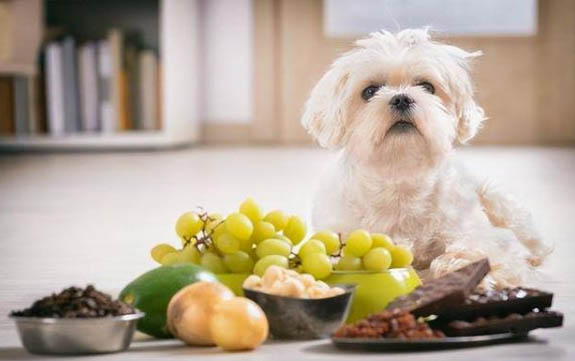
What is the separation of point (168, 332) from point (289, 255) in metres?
0.26

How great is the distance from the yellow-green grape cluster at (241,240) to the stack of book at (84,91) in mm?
4909

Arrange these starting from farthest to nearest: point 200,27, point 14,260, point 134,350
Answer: point 200,27
point 14,260
point 134,350

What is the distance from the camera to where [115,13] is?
6980 mm

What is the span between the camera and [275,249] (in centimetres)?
175

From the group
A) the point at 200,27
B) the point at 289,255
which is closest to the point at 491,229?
the point at 289,255

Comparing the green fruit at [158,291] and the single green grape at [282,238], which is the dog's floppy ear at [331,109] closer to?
the single green grape at [282,238]

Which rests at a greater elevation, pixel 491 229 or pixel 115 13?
pixel 115 13

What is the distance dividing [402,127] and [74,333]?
853mm

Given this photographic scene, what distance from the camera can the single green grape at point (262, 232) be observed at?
5.90 ft

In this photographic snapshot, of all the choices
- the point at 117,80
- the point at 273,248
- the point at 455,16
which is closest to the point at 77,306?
the point at 273,248

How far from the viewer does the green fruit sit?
1592mm

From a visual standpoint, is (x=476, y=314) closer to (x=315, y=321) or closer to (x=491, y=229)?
(x=315, y=321)

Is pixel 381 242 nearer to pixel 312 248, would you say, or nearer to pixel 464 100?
pixel 312 248

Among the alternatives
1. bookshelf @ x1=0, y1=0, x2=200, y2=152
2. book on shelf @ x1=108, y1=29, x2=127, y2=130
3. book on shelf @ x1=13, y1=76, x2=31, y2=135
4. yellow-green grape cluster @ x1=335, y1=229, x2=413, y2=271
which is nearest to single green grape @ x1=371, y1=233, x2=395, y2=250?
yellow-green grape cluster @ x1=335, y1=229, x2=413, y2=271
